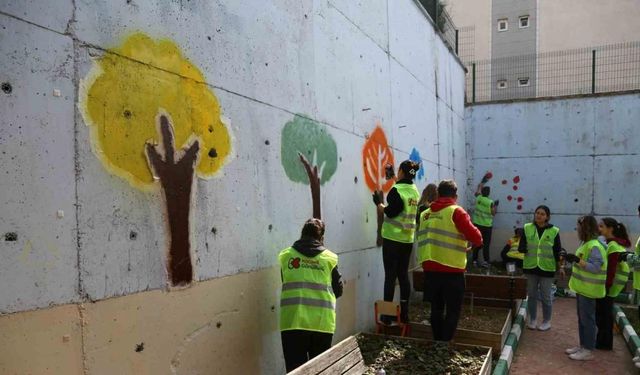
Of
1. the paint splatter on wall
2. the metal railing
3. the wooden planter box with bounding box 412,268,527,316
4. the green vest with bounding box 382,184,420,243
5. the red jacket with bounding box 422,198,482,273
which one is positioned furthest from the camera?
the metal railing

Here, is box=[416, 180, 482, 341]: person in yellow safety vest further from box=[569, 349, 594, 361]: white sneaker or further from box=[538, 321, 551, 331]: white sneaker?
box=[538, 321, 551, 331]: white sneaker

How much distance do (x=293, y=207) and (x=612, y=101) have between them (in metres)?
10.4

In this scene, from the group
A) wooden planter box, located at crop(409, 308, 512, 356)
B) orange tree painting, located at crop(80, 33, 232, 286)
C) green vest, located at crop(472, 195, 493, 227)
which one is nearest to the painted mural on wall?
orange tree painting, located at crop(80, 33, 232, 286)

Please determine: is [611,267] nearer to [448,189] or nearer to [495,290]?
[495,290]

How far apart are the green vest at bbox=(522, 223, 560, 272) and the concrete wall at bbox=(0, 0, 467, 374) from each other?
295 centimetres

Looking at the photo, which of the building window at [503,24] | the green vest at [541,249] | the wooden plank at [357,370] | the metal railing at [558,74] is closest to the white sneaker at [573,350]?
the green vest at [541,249]

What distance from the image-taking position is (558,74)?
1664 centimetres

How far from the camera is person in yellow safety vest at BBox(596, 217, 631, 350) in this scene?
577cm

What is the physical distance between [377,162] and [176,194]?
3944mm

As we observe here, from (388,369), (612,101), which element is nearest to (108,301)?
(388,369)

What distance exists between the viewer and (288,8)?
4.55 m

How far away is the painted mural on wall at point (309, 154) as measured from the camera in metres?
4.52

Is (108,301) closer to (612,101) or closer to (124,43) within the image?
(124,43)

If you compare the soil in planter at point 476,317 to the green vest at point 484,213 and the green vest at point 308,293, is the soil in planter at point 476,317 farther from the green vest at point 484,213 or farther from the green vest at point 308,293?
the green vest at point 484,213
